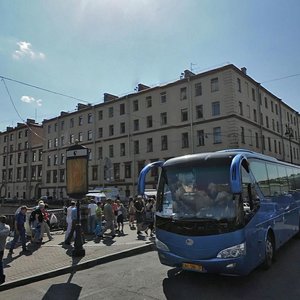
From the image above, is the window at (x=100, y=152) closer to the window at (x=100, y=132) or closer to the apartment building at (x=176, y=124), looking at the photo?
the apartment building at (x=176, y=124)

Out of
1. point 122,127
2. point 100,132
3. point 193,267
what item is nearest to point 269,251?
point 193,267

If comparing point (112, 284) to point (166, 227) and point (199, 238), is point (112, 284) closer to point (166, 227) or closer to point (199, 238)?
point (166, 227)

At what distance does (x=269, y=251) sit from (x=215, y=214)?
252 cm

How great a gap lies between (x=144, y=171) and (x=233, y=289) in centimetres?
345

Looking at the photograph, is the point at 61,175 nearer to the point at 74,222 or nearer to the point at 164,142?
the point at 164,142

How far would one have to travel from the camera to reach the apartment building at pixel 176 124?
4241 cm

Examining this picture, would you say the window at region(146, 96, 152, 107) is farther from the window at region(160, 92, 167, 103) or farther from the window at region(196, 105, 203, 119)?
the window at region(196, 105, 203, 119)

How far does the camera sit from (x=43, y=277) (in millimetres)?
8844

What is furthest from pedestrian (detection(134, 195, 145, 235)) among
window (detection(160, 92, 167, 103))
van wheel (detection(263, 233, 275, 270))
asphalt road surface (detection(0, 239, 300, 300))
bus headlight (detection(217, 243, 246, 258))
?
window (detection(160, 92, 167, 103))

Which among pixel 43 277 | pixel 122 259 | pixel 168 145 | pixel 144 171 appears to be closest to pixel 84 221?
pixel 122 259

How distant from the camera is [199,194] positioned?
25.0ft

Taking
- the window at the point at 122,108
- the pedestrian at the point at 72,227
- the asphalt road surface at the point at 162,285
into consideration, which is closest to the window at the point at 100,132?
Answer: the window at the point at 122,108

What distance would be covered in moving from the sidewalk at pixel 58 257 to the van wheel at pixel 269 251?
4.84 meters

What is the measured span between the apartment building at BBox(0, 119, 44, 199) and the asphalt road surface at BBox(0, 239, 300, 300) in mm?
64217
